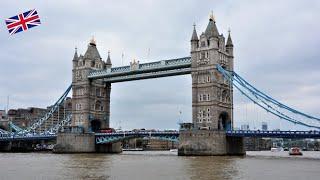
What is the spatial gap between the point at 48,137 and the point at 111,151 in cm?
1557

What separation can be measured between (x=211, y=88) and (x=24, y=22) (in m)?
49.8

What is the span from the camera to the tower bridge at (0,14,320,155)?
267 ft

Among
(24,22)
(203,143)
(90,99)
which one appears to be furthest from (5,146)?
(24,22)

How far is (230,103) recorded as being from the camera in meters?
92.3

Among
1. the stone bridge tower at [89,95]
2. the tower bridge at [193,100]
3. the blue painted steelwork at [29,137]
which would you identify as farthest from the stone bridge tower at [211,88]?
the blue painted steelwork at [29,137]

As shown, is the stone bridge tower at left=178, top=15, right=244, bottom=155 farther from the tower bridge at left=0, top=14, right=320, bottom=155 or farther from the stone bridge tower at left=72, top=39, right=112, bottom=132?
the stone bridge tower at left=72, top=39, right=112, bottom=132

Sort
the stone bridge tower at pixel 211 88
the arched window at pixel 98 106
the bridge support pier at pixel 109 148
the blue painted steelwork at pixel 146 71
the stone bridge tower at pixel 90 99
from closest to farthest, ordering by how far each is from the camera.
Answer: the stone bridge tower at pixel 211 88 < the blue painted steelwork at pixel 146 71 < the bridge support pier at pixel 109 148 < the stone bridge tower at pixel 90 99 < the arched window at pixel 98 106

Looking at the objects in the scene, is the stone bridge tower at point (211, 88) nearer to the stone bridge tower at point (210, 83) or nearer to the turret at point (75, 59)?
the stone bridge tower at point (210, 83)

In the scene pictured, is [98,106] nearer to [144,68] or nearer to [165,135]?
[144,68]

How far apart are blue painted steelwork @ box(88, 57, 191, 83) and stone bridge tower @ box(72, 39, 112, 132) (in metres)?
2.38

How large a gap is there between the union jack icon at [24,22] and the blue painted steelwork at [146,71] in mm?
51429

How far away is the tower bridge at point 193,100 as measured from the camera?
8150cm

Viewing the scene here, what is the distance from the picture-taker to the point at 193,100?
89.9 metres

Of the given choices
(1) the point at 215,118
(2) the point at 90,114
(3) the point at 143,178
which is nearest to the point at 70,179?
(3) the point at 143,178
